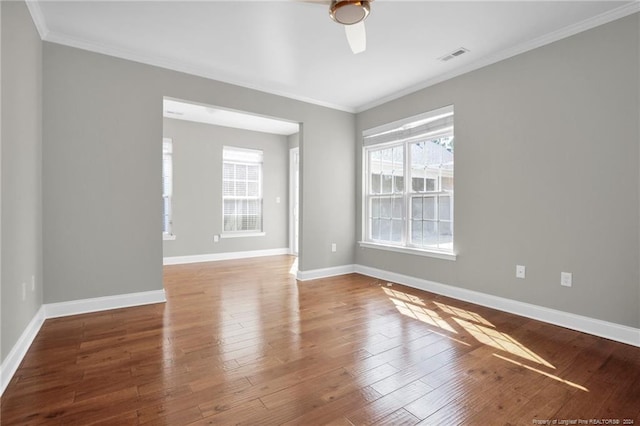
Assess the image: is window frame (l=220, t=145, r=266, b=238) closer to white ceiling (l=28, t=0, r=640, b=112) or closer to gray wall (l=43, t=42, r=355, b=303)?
gray wall (l=43, t=42, r=355, b=303)

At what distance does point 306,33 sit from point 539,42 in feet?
7.27

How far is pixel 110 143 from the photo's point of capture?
333cm

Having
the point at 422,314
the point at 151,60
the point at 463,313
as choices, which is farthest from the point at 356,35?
the point at 463,313

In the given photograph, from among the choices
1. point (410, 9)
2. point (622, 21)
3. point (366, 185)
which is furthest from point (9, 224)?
point (622, 21)

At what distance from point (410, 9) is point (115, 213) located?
343cm

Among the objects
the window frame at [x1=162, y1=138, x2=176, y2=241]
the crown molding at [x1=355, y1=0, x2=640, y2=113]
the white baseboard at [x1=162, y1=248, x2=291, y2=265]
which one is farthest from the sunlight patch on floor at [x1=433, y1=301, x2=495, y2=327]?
the window frame at [x1=162, y1=138, x2=176, y2=241]

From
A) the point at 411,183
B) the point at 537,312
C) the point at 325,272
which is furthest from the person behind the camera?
the point at 325,272

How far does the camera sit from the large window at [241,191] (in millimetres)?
6695

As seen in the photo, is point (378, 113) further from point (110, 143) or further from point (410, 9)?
point (110, 143)

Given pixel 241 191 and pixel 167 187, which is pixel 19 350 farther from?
pixel 241 191

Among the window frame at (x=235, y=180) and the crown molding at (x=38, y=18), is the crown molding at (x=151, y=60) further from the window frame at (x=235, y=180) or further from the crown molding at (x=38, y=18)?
the window frame at (x=235, y=180)

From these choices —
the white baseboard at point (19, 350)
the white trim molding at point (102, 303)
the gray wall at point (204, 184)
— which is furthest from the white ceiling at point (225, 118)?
the white baseboard at point (19, 350)

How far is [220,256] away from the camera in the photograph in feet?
21.4

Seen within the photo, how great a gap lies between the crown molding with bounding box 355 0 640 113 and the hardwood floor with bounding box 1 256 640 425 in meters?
2.64
